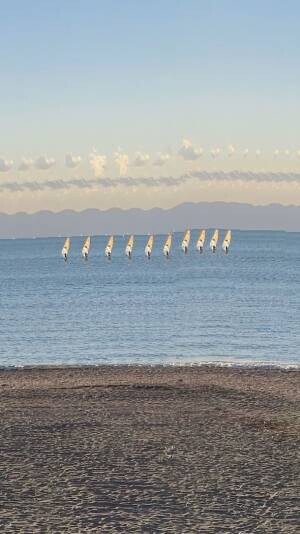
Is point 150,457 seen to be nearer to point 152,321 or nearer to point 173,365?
point 173,365

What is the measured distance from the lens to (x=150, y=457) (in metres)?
17.3

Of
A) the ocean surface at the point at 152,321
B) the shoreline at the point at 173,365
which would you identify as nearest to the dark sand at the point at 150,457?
the shoreline at the point at 173,365

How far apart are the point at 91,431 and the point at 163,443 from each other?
2190 millimetres

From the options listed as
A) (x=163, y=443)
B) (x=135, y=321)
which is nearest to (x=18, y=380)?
(x=163, y=443)

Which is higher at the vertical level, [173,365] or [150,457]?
[150,457]

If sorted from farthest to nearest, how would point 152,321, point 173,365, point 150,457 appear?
point 152,321, point 173,365, point 150,457

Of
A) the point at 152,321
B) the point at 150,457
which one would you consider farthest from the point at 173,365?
the point at 152,321

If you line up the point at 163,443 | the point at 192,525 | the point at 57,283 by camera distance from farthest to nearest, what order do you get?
1. the point at 57,283
2. the point at 163,443
3. the point at 192,525

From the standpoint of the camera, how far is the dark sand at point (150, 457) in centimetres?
1341

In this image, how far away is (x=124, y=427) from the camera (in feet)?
67.3

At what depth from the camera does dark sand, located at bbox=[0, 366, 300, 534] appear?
1341 centimetres

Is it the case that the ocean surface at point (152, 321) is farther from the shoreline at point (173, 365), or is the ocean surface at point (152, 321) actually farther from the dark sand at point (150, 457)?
the dark sand at point (150, 457)

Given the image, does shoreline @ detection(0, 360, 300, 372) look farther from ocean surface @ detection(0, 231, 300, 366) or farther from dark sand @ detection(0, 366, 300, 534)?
dark sand @ detection(0, 366, 300, 534)

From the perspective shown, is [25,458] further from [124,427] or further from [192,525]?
[192,525]
